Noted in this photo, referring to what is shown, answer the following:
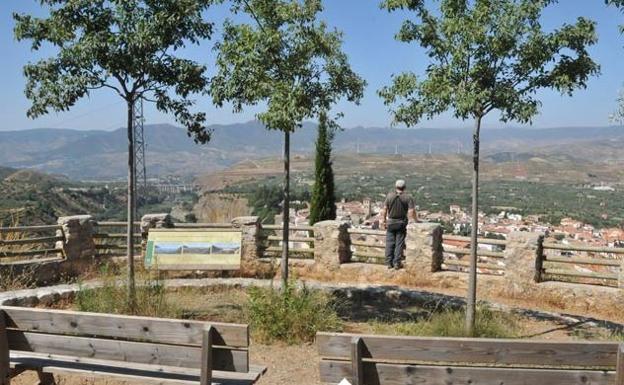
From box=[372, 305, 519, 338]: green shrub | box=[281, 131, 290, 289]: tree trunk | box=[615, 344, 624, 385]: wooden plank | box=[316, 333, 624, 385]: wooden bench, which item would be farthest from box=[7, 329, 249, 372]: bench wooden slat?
box=[281, 131, 290, 289]: tree trunk

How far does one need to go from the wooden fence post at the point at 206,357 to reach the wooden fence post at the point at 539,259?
7.32 meters

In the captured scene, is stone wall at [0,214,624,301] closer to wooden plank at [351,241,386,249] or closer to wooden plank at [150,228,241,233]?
wooden plank at [351,241,386,249]

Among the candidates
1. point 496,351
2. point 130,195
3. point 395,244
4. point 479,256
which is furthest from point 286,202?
point 496,351

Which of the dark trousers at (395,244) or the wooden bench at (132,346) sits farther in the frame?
the dark trousers at (395,244)

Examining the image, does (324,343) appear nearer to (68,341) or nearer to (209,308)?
(68,341)

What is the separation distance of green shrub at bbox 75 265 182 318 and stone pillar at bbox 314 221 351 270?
413 centimetres

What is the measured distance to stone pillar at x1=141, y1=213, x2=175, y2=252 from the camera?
11.9 m

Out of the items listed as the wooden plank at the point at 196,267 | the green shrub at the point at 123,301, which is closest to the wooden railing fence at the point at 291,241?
the wooden plank at the point at 196,267

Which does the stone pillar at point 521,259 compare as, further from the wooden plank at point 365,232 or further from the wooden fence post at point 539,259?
the wooden plank at point 365,232

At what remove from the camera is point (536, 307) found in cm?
952

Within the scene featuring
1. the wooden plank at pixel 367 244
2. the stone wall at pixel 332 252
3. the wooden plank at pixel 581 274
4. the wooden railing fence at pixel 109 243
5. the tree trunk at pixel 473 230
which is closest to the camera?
the tree trunk at pixel 473 230

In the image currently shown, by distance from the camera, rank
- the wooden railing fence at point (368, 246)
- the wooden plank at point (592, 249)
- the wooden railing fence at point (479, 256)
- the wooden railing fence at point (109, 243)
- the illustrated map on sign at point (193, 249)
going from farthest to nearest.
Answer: the wooden railing fence at point (109, 243), the wooden railing fence at point (368, 246), the illustrated map on sign at point (193, 249), the wooden railing fence at point (479, 256), the wooden plank at point (592, 249)

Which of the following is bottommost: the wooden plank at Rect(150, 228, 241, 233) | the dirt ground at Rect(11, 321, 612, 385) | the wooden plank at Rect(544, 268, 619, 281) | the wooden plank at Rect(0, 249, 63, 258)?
the dirt ground at Rect(11, 321, 612, 385)

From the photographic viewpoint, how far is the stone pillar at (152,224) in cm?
1191
